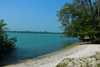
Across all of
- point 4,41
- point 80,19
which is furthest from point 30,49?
point 80,19

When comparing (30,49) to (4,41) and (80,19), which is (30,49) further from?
(80,19)

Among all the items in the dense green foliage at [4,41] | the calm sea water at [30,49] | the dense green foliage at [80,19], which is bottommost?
the calm sea water at [30,49]

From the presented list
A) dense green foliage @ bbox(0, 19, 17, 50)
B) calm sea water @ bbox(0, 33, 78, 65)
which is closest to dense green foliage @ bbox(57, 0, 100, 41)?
calm sea water @ bbox(0, 33, 78, 65)

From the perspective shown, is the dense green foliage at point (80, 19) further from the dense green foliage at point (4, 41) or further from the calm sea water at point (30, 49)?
the dense green foliage at point (4, 41)

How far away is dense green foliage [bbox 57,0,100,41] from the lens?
18.0m

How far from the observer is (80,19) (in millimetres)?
20906

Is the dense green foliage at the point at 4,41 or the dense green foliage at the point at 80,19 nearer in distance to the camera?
the dense green foliage at the point at 4,41

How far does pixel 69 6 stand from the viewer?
2066 centimetres

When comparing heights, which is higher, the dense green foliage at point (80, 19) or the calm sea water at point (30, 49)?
the dense green foliage at point (80, 19)

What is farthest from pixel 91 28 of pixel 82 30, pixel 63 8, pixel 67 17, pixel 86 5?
pixel 63 8

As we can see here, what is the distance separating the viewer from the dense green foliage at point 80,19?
18.0m

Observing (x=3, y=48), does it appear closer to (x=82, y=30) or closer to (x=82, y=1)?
(x=82, y=30)

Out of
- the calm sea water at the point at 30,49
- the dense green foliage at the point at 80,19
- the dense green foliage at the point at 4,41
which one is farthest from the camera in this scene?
the dense green foliage at the point at 80,19

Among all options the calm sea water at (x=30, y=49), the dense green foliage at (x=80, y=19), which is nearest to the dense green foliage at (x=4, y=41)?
the calm sea water at (x=30, y=49)
